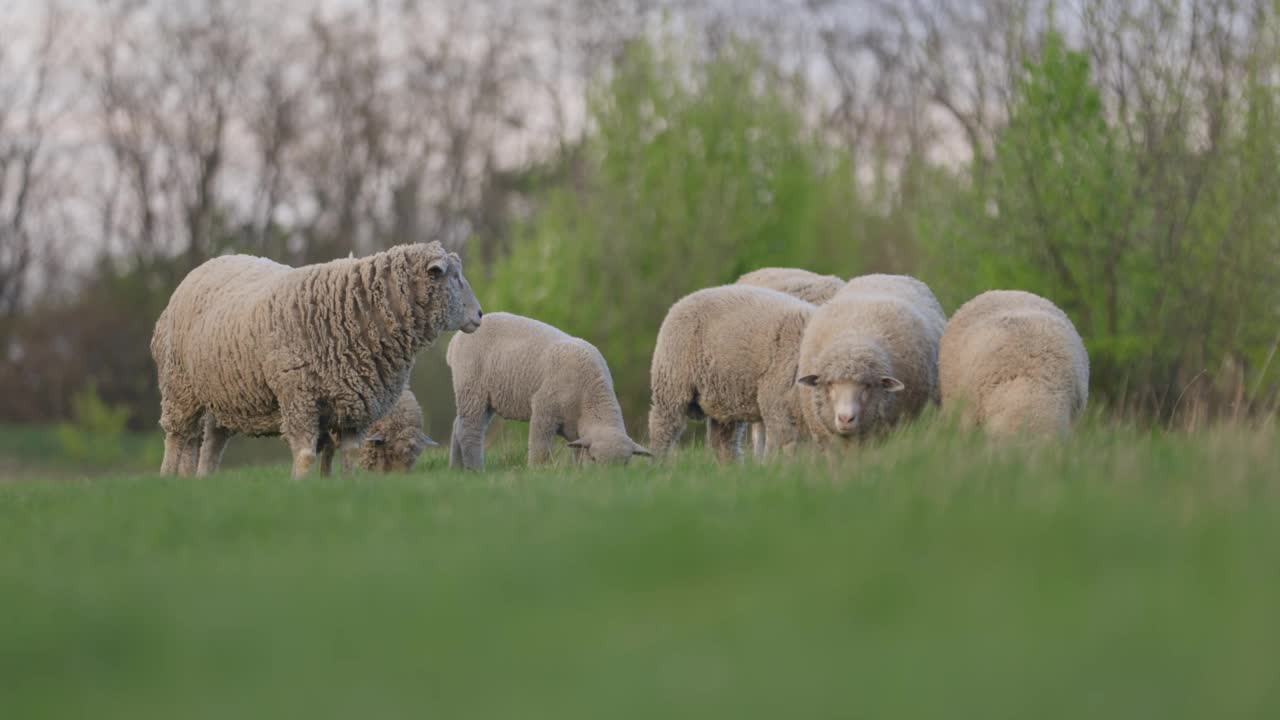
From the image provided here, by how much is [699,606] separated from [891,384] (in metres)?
4.83

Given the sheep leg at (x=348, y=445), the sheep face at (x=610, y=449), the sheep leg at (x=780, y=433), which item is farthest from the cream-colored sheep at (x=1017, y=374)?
the sheep leg at (x=348, y=445)

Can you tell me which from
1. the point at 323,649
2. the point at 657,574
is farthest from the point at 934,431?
the point at 323,649

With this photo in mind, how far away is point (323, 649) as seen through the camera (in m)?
2.90

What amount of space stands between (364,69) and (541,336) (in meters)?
21.5

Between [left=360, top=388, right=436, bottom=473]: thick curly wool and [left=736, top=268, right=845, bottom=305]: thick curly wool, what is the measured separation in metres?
2.95

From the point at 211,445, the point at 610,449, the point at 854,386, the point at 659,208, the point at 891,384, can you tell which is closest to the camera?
the point at 854,386

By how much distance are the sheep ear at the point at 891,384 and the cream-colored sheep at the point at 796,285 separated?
322 cm

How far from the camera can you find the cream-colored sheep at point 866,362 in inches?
298

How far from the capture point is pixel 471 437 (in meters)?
10.5

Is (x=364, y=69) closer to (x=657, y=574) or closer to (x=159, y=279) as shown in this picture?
(x=159, y=279)

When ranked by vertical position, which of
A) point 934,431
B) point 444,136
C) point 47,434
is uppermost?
point 444,136

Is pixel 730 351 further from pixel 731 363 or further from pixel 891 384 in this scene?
pixel 891 384

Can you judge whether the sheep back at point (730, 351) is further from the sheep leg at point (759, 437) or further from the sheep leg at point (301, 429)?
the sheep leg at point (301, 429)

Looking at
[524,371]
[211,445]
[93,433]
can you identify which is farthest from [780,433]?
[93,433]
